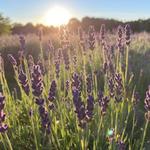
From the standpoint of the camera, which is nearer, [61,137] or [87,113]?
[87,113]

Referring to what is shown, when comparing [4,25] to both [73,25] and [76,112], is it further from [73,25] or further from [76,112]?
[76,112]

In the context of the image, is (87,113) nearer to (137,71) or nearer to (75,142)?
(75,142)

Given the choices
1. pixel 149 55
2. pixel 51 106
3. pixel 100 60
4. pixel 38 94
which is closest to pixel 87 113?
pixel 38 94

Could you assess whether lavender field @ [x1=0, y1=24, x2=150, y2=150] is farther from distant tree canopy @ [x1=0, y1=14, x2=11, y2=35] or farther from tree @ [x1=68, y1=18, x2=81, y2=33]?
distant tree canopy @ [x1=0, y1=14, x2=11, y2=35]

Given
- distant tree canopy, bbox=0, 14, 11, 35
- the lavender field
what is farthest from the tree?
the lavender field

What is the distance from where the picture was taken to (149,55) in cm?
891

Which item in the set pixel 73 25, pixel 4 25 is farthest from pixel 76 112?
pixel 4 25

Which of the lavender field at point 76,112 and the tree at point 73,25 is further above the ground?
the lavender field at point 76,112

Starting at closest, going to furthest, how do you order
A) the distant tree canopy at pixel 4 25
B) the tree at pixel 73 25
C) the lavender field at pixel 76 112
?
the lavender field at pixel 76 112 → the tree at pixel 73 25 → the distant tree canopy at pixel 4 25

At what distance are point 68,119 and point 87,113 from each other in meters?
1.73

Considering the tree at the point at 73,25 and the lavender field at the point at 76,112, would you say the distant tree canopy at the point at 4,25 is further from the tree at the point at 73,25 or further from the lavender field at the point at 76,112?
the lavender field at the point at 76,112

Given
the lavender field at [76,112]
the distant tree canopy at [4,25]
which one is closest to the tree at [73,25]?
the distant tree canopy at [4,25]

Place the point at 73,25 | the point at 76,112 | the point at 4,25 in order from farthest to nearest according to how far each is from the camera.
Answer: the point at 4,25
the point at 73,25
the point at 76,112

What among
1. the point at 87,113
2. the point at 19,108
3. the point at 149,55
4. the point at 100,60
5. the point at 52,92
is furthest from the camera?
the point at 149,55
